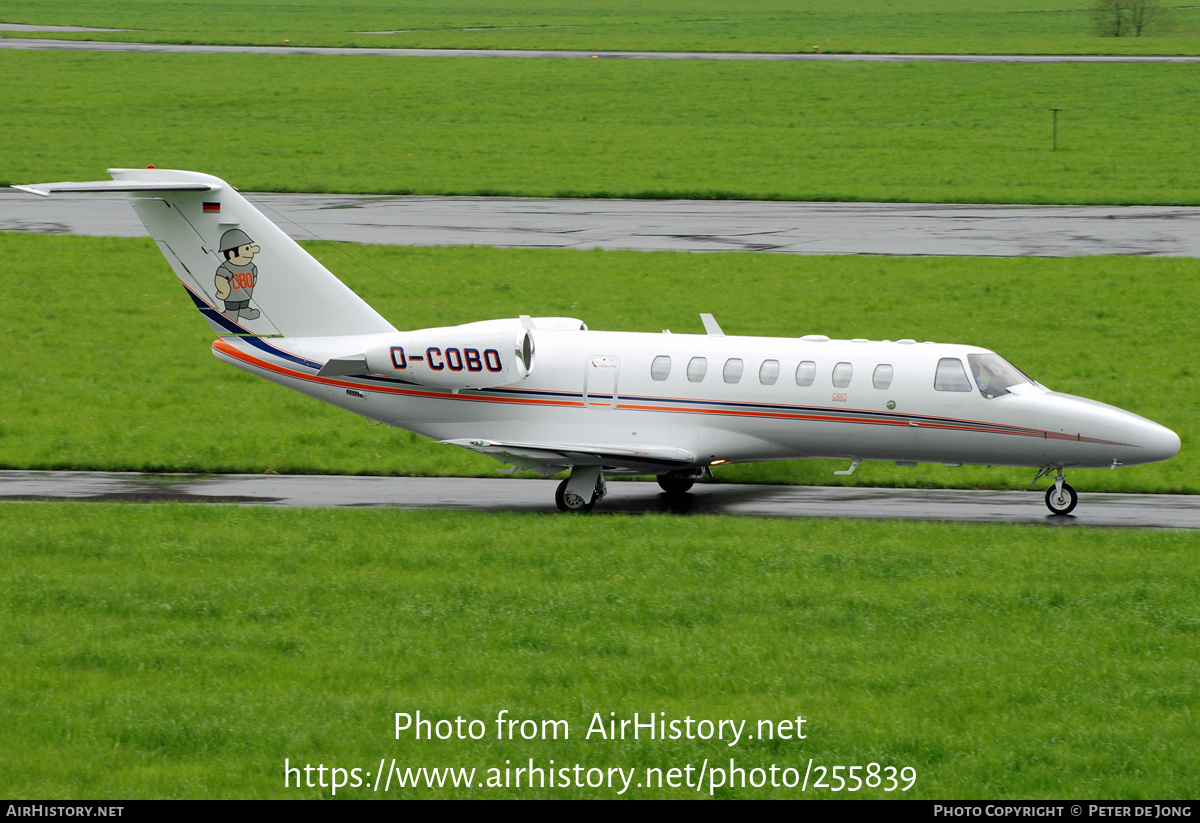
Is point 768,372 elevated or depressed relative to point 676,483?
elevated

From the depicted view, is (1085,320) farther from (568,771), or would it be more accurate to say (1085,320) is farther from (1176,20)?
(1176,20)

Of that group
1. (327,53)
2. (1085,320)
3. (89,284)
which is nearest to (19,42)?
(327,53)

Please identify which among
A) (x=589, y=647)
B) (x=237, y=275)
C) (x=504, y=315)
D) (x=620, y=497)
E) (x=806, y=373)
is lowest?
(x=589, y=647)

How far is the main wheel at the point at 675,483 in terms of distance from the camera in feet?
82.4

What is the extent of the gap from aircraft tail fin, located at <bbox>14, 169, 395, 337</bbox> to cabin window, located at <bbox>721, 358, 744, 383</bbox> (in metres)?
6.16

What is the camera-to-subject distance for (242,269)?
80.7 ft

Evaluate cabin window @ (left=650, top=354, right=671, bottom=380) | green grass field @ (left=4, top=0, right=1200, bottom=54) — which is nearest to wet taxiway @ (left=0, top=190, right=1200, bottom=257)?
cabin window @ (left=650, top=354, right=671, bottom=380)

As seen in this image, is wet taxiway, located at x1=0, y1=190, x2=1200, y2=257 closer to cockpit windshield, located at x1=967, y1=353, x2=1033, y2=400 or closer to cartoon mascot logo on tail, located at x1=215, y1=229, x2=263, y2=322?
cartoon mascot logo on tail, located at x1=215, y1=229, x2=263, y2=322

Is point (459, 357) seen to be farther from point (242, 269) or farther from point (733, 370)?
point (733, 370)

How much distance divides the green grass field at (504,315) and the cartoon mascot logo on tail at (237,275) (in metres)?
3.53

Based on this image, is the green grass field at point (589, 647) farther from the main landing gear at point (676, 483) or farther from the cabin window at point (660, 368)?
the main landing gear at point (676, 483)

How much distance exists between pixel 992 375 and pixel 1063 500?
232 cm

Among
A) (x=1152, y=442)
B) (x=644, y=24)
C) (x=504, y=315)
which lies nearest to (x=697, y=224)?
(x=504, y=315)

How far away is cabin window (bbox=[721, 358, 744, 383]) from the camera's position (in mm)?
23228
